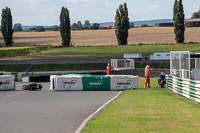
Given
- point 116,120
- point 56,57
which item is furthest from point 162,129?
point 56,57

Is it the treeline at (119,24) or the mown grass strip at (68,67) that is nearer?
the mown grass strip at (68,67)

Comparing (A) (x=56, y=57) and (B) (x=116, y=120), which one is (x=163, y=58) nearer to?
(A) (x=56, y=57)

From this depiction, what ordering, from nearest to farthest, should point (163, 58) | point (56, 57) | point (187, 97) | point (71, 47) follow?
point (187, 97) < point (163, 58) < point (56, 57) < point (71, 47)

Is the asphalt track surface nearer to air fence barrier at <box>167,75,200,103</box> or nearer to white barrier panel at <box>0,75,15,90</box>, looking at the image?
air fence barrier at <box>167,75,200,103</box>

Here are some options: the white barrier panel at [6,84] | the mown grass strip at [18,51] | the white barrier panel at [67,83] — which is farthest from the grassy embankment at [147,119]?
the mown grass strip at [18,51]

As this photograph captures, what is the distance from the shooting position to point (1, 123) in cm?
1456

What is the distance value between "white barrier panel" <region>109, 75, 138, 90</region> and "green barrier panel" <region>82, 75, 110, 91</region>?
0.31 metres

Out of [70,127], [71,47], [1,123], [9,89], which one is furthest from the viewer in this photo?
[71,47]

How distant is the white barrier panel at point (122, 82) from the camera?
29.8 m

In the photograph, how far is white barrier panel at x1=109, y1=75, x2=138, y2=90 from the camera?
2981 cm

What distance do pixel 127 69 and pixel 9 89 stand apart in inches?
780

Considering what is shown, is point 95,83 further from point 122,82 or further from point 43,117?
point 43,117

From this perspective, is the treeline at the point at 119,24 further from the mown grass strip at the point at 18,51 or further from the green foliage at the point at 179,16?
the mown grass strip at the point at 18,51

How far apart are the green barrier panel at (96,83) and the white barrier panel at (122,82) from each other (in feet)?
1.02
